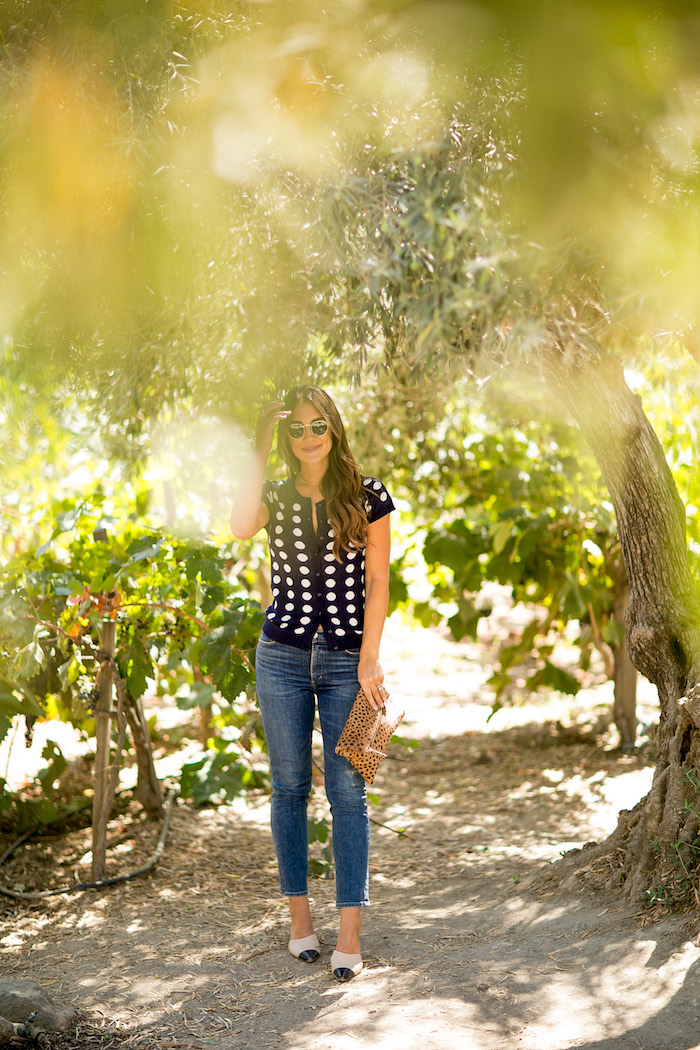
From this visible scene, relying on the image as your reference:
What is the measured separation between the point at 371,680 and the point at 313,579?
316mm

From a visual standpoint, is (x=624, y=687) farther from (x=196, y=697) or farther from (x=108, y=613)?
(x=108, y=613)

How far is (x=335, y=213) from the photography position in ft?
6.85

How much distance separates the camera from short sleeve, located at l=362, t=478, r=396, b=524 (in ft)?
8.07

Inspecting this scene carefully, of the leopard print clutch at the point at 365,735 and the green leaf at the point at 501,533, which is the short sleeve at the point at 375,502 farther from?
the green leaf at the point at 501,533

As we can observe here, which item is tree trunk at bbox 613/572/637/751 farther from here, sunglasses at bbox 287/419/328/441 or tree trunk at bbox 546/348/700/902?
sunglasses at bbox 287/419/328/441

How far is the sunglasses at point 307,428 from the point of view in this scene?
2.46m

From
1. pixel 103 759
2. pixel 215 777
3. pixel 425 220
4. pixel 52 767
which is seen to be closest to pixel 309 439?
pixel 425 220

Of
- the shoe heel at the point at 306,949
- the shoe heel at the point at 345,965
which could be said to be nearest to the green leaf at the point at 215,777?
the shoe heel at the point at 306,949

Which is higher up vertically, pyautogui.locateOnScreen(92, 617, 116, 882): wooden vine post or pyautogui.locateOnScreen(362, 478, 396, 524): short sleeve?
pyautogui.locateOnScreen(362, 478, 396, 524): short sleeve

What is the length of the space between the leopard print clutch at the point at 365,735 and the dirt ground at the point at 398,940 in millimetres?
551

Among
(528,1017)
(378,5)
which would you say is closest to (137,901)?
(528,1017)

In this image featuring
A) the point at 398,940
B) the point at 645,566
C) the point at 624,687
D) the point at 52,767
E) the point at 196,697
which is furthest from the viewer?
the point at 624,687

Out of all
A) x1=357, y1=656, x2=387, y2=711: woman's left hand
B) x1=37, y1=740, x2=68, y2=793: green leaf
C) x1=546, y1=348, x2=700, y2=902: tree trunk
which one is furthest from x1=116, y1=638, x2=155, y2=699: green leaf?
x1=546, y1=348, x2=700, y2=902: tree trunk

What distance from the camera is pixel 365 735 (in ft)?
7.77
